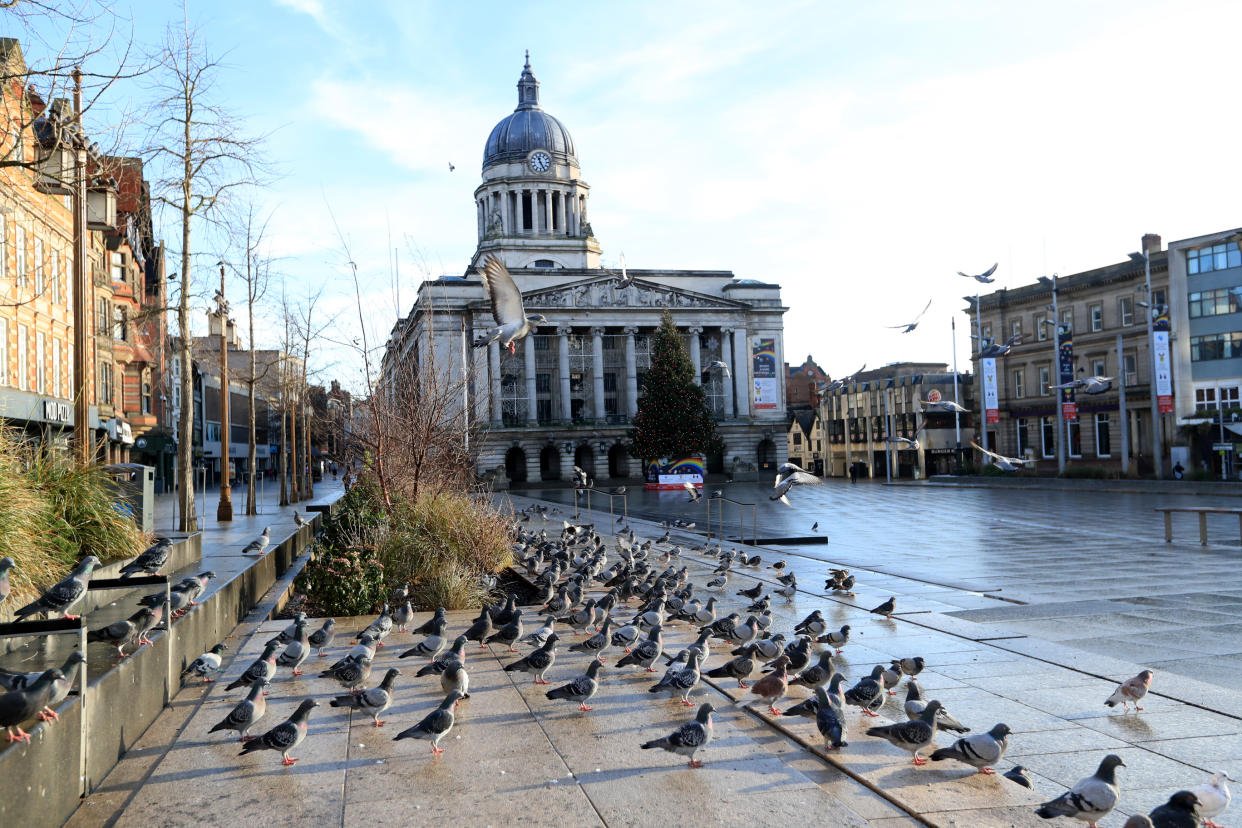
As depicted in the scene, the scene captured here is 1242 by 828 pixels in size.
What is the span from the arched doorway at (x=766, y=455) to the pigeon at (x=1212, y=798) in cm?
9191

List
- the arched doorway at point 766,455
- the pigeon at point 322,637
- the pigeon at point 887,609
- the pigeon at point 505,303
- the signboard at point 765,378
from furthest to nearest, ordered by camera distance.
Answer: the arched doorway at point 766,455 → the signboard at point 765,378 → the pigeon at point 505,303 → the pigeon at point 887,609 → the pigeon at point 322,637

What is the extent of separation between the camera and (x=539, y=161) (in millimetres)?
114375

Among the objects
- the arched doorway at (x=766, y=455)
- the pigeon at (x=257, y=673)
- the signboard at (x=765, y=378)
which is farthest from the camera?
the arched doorway at (x=766, y=455)

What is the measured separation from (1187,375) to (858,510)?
107 feet

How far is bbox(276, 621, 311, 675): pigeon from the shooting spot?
30.2 feet

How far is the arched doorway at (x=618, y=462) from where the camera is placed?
98.9m

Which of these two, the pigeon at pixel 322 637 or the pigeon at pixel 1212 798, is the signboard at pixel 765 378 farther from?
the pigeon at pixel 1212 798

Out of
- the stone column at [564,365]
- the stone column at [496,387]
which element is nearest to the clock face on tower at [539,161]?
the stone column at [564,365]

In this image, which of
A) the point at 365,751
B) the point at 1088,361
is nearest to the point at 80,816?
the point at 365,751

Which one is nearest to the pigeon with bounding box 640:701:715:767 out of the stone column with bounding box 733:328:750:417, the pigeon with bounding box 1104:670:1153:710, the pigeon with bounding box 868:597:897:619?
the pigeon with bounding box 1104:670:1153:710

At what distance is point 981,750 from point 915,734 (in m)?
0.45

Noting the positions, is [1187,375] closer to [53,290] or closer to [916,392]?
[916,392]

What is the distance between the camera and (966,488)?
59938 millimetres

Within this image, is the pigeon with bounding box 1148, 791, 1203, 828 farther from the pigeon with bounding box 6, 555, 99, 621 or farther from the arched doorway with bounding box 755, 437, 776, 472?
the arched doorway with bounding box 755, 437, 776, 472
